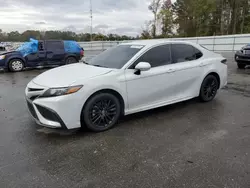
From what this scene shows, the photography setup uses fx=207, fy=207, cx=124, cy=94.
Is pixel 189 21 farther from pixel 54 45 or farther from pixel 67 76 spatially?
pixel 67 76

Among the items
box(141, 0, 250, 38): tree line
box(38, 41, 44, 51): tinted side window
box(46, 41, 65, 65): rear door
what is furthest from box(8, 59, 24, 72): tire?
box(141, 0, 250, 38): tree line

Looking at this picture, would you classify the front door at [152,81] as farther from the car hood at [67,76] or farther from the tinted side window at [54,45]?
the tinted side window at [54,45]

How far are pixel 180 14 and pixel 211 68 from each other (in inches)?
1466

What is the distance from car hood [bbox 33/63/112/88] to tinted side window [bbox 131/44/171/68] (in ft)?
2.53

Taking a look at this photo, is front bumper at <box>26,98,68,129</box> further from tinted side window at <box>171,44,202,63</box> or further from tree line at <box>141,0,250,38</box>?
tree line at <box>141,0,250,38</box>

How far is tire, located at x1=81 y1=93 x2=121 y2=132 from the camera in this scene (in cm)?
336

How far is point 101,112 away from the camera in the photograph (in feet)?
11.5

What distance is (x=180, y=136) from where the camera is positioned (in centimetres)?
336

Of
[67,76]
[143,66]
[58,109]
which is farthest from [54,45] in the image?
[58,109]

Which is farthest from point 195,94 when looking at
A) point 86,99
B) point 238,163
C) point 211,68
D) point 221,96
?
point 86,99

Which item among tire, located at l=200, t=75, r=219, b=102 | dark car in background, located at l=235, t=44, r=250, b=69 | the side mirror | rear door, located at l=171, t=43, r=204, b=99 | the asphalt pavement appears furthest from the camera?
dark car in background, located at l=235, t=44, r=250, b=69

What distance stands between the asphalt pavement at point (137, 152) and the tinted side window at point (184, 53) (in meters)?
1.16

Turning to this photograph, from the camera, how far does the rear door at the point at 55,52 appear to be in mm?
10906

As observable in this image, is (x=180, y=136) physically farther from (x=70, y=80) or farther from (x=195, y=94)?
(x=70, y=80)
